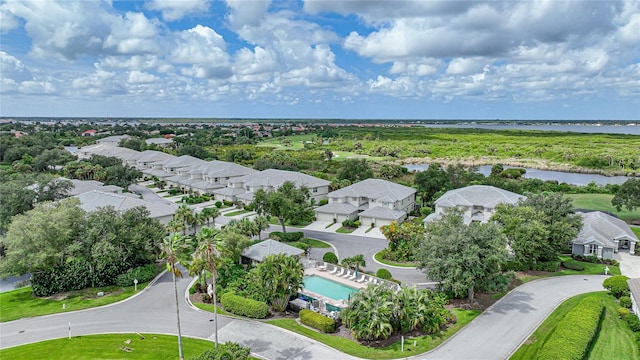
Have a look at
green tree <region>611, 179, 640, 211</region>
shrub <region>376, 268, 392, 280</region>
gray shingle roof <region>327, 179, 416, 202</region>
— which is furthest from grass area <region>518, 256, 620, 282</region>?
gray shingle roof <region>327, 179, 416, 202</region>

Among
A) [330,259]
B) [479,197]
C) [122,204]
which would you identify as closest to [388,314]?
[330,259]

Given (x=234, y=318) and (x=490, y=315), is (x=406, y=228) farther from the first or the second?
(x=234, y=318)

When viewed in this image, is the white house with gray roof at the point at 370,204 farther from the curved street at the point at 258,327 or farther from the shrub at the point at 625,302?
the shrub at the point at 625,302

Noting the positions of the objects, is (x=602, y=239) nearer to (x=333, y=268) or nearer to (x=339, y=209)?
(x=333, y=268)

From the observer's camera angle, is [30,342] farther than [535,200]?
No

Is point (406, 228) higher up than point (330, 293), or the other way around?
point (406, 228)

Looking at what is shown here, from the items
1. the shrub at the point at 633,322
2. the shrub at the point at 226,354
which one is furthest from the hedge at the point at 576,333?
the shrub at the point at 226,354

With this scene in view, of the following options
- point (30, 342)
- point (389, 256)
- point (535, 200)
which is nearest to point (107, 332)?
point (30, 342)
